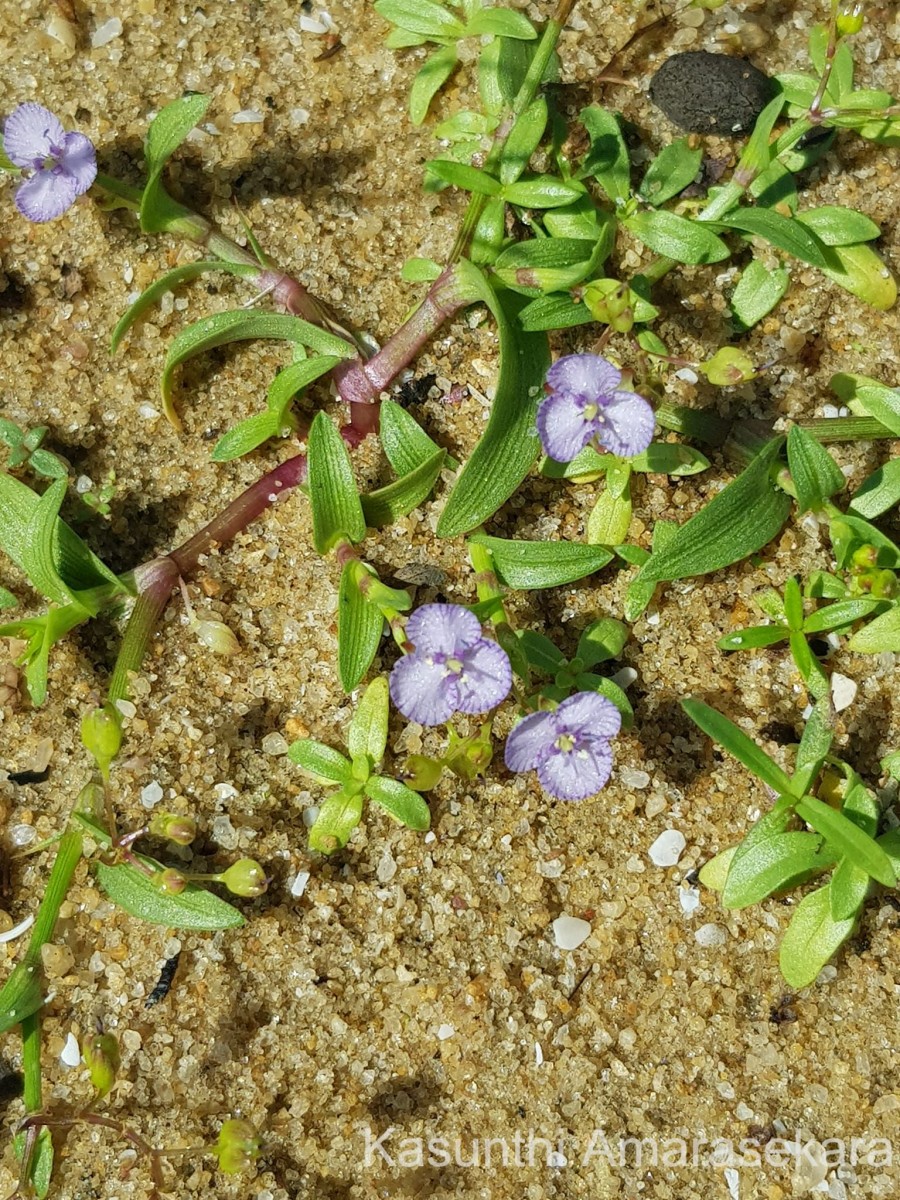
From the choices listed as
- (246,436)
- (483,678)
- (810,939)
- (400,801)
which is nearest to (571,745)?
(483,678)

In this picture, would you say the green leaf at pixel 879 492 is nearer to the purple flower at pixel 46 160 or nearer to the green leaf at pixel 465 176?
the green leaf at pixel 465 176

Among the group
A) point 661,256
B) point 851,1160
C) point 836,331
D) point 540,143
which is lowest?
point 851,1160

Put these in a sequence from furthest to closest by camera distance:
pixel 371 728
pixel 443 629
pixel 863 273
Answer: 1. pixel 863 273
2. pixel 371 728
3. pixel 443 629

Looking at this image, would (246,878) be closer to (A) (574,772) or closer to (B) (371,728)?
(B) (371,728)

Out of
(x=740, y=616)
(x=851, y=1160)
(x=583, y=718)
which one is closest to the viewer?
(x=583, y=718)

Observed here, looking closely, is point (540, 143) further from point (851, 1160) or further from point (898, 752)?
point (851, 1160)

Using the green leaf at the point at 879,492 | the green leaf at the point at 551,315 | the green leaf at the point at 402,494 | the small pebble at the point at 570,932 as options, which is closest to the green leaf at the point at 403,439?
the green leaf at the point at 402,494

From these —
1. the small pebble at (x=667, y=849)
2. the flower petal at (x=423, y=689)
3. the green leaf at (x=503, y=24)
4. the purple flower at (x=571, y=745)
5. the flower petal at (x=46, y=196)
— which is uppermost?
the green leaf at (x=503, y=24)

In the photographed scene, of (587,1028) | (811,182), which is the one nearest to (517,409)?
(811,182)
